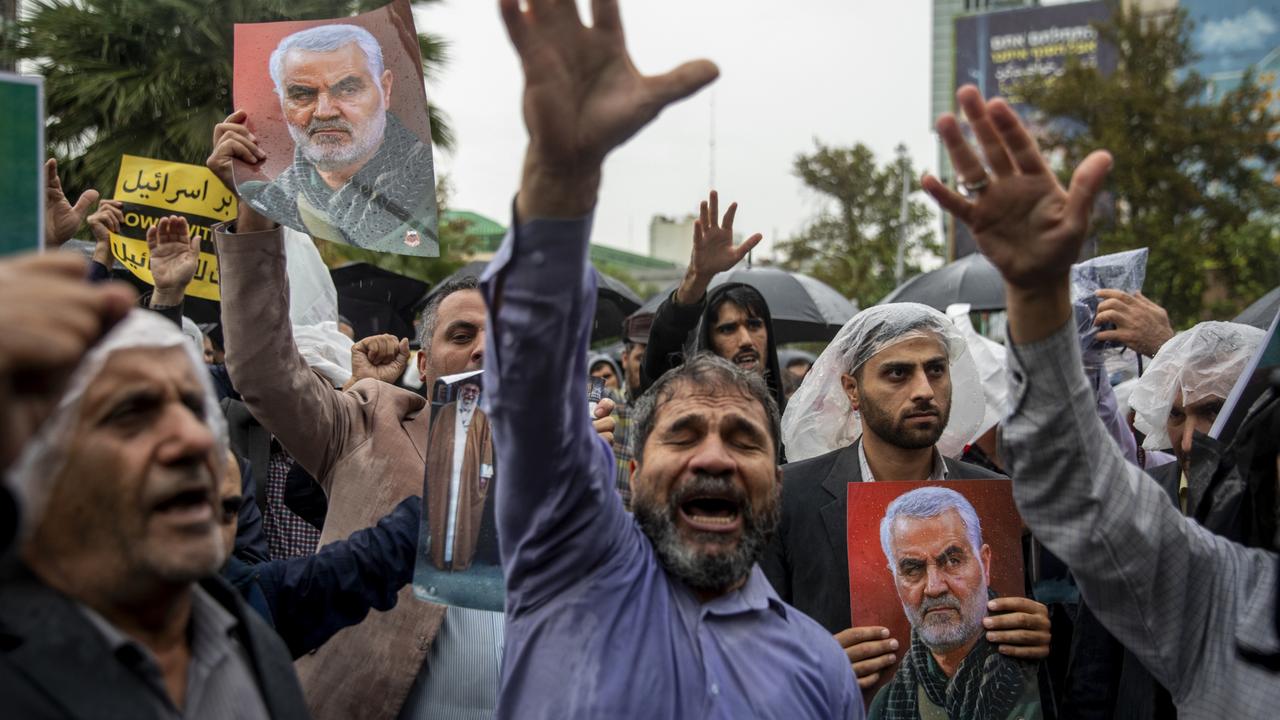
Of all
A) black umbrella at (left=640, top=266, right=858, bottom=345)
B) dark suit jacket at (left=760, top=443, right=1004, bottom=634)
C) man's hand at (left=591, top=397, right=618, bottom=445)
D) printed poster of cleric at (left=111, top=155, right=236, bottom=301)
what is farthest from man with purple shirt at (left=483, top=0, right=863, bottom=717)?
black umbrella at (left=640, top=266, right=858, bottom=345)

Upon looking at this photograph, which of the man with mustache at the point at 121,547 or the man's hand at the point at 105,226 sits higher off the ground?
the man's hand at the point at 105,226

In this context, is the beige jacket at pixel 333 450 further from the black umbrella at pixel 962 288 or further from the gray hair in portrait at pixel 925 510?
the black umbrella at pixel 962 288

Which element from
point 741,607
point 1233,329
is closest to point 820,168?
point 1233,329

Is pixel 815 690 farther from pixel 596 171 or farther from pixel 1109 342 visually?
pixel 1109 342

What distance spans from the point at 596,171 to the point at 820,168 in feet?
87.6

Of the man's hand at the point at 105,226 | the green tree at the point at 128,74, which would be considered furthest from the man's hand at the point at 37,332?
the green tree at the point at 128,74

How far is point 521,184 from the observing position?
194cm

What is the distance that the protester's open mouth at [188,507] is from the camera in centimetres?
161

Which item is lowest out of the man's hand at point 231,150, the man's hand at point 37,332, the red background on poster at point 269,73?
the man's hand at point 37,332

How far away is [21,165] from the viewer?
1.91 meters

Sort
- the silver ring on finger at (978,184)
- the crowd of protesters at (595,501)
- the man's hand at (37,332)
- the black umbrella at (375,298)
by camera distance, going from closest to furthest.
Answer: the man's hand at (37,332) → the crowd of protesters at (595,501) → the silver ring on finger at (978,184) → the black umbrella at (375,298)

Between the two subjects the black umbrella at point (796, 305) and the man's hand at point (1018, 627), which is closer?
the man's hand at point (1018, 627)

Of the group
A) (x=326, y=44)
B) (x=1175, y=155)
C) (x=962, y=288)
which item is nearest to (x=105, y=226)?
(x=326, y=44)

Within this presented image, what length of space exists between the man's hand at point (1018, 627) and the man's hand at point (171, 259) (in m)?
2.47
